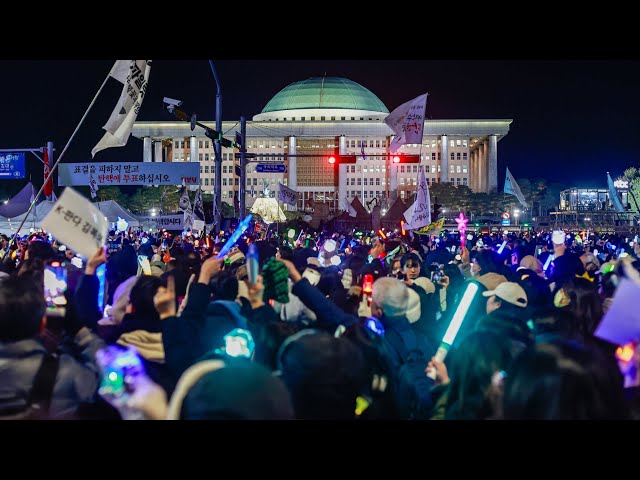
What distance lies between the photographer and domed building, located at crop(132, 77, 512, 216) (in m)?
121

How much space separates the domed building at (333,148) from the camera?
121 meters

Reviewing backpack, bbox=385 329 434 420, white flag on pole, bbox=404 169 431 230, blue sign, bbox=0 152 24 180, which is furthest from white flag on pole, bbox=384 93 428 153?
backpack, bbox=385 329 434 420

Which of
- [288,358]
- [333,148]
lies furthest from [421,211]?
[333,148]

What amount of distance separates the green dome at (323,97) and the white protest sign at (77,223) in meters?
136

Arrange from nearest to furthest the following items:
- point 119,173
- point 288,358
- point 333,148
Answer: point 288,358 < point 119,173 < point 333,148

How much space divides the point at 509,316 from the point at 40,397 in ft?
8.06

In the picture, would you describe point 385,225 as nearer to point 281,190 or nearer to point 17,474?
point 281,190

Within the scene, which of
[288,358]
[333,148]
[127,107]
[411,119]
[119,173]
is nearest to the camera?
[288,358]

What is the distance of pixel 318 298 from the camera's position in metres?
5.05

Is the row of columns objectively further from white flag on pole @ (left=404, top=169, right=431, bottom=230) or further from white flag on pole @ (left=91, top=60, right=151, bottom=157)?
white flag on pole @ (left=91, top=60, right=151, bottom=157)

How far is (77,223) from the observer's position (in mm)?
4805

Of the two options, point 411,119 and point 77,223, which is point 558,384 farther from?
point 411,119

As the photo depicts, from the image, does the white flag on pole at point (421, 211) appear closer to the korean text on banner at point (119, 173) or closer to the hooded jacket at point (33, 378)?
the korean text on banner at point (119, 173)

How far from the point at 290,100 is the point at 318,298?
5462 inches
